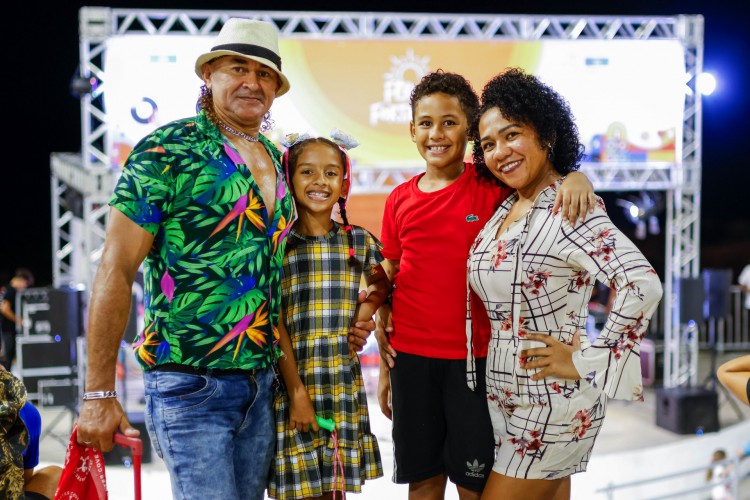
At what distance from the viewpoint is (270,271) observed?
2.22 m

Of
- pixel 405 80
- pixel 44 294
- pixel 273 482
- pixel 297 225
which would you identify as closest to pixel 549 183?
pixel 297 225

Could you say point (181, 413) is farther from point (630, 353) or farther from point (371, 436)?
point (630, 353)

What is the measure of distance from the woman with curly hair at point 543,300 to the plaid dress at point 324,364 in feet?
1.37

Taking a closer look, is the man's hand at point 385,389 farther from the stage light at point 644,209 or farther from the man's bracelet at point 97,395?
the stage light at point 644,209

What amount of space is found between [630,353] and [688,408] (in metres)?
5.58

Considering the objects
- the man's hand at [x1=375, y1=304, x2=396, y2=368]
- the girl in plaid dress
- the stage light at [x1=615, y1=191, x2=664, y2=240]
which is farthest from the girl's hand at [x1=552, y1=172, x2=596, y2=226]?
the stage light at [x1=615, y1=191, x2=664, y2=240]

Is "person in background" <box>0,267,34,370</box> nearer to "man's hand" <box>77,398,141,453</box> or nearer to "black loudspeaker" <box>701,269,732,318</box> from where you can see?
"man's hand" <box>77,398,141,453</box>

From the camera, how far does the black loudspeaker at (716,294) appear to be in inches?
311

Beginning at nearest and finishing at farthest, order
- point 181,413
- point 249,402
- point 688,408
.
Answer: point 181,413 → point 249,402 → point 688,408

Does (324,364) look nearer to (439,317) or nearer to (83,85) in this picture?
(439,317)

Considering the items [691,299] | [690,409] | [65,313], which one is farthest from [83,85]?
[690,409]

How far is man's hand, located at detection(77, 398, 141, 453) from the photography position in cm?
192

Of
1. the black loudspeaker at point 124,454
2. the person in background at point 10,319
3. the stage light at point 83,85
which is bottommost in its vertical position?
the black loudspeaker at point 124,454

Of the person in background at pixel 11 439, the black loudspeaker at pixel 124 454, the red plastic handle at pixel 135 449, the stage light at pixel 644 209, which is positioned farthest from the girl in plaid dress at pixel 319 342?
the stage light at pixel 644 209
